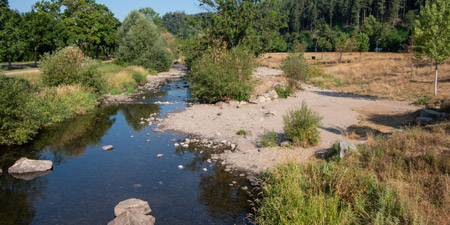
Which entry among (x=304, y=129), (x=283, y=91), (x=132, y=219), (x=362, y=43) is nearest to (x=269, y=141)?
(x=304, y=129)

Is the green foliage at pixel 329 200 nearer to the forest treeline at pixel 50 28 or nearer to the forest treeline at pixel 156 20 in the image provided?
the forest treeline at pixel 156 20

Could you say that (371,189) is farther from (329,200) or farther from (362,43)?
(362,43)

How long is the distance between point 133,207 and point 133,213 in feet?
0.96

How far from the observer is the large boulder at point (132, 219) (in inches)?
303

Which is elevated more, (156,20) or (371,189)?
(156,20)

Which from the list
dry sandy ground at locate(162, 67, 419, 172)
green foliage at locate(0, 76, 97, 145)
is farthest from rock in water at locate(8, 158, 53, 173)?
dry sandy ground at locate(162, 67, 419, 172)

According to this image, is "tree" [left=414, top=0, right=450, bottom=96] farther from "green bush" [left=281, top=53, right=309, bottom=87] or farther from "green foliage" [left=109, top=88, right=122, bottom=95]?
"green foliage" [left=109, top=88, right=122, bottom=95]

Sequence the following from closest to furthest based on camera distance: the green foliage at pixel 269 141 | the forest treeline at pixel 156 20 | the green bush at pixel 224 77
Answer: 1. the green foliage at pixel 269 141
2. the green bush at pixel 224 77
3. the forest treeline at pixel 156 20

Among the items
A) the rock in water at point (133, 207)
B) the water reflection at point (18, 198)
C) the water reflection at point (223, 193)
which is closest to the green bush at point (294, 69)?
the water reflection at point (223, 193)

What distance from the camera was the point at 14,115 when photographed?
14219 mm

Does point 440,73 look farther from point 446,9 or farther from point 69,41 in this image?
point 69,41

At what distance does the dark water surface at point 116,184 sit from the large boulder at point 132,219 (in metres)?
0.37

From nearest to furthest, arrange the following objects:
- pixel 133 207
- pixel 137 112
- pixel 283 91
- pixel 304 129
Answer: pixel 133 207 < pixel 304 129 < pixel 137 112 < pixel 283 91

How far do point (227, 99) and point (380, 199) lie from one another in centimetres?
1709
